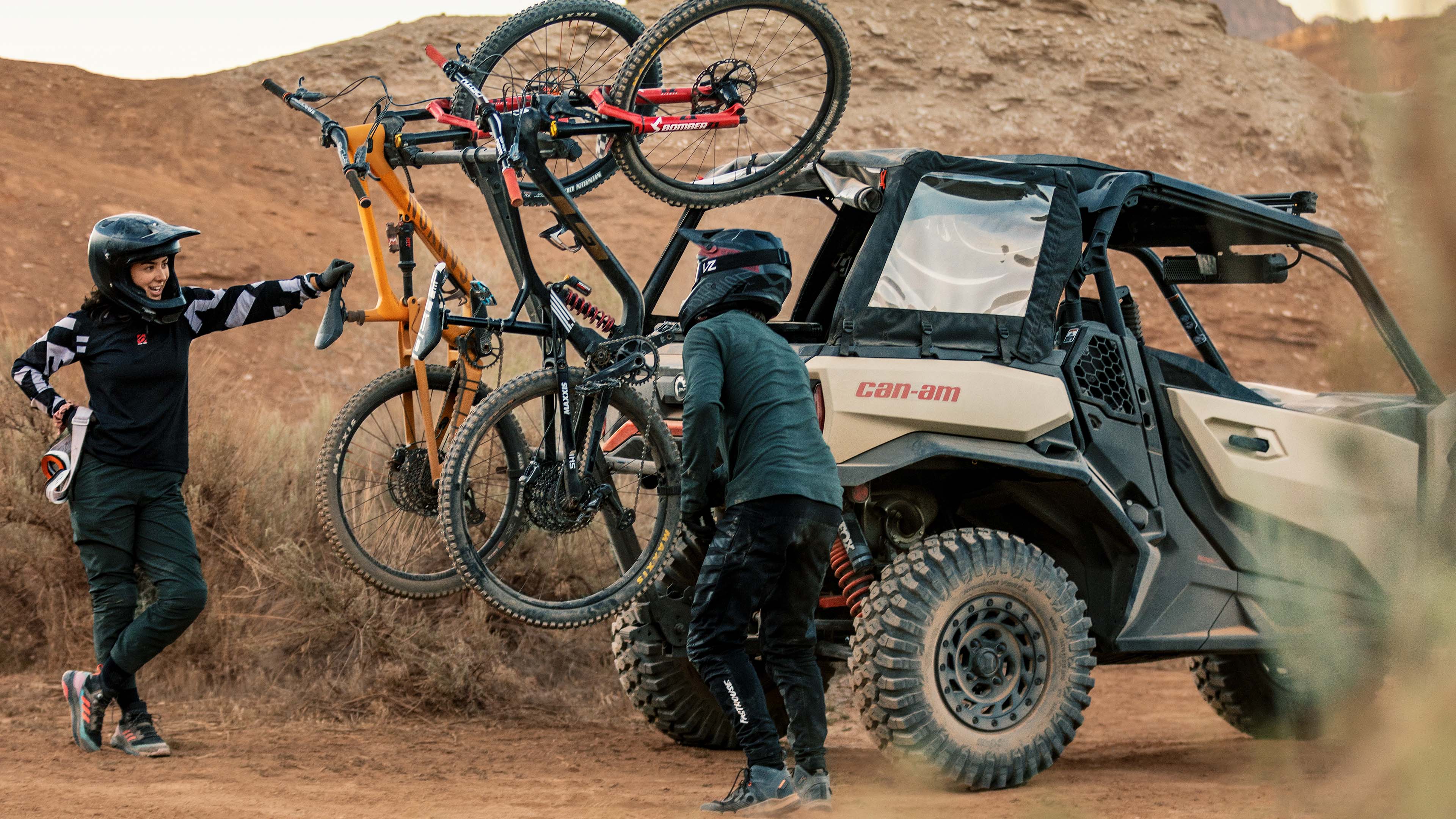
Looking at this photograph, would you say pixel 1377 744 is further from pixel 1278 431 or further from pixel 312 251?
pixel 312 251

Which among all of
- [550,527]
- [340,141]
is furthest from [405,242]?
[550,527]

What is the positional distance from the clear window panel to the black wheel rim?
1289mm

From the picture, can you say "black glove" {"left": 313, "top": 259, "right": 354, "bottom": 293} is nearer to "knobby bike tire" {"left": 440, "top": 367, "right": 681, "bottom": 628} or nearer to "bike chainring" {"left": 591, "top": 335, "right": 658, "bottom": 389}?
"knobby bike tire" {"left": 440, "top": 367, "right": 681, "bottom": 628}

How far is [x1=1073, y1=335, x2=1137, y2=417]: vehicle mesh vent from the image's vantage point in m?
5.90

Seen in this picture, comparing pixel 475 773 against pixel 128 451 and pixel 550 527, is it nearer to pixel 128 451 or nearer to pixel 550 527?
pixel 550 527

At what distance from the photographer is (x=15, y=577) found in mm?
7719

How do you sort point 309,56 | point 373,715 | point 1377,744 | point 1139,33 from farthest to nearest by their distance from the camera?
point 1139,33
point 309,56
point 373,715
point 1377,744

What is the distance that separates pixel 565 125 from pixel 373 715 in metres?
3.47

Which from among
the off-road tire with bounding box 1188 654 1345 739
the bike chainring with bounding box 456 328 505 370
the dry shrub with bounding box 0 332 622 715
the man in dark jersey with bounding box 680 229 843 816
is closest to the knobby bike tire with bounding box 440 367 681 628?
the bike chainring with bounding box 456 328 505 370

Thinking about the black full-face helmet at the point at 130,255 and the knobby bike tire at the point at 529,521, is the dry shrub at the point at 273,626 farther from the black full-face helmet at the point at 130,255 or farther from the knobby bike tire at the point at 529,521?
the black full-face helmet at the point at 130,255

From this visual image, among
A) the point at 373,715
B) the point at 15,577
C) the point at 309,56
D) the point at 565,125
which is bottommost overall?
the point at 373,715

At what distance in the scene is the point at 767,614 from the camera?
5.02 metres

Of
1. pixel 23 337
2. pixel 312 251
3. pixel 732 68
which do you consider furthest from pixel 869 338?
pixel 312 251

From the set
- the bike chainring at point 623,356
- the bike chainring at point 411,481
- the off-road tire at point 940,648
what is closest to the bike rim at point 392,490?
the bike chainring at point 411,481
